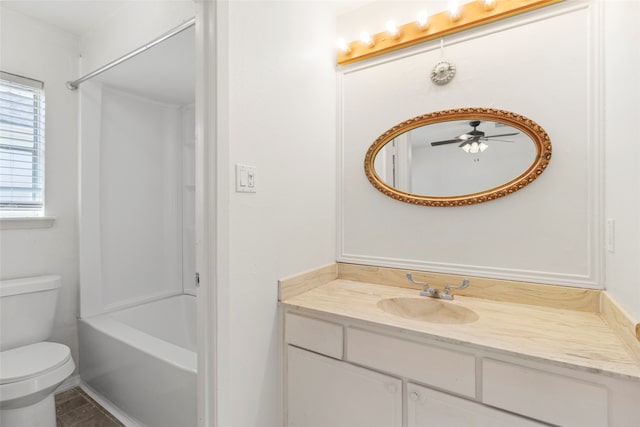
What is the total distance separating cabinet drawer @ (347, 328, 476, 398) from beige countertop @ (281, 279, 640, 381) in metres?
0.06

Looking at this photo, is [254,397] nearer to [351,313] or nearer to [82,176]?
[351,313]

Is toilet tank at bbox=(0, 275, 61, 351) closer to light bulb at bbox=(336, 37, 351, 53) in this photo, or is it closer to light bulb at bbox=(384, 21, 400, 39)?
light bulb at bbox=(336, 37, 351, 53)

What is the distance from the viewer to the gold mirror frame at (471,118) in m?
1.32

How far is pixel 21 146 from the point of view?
73.1 inches

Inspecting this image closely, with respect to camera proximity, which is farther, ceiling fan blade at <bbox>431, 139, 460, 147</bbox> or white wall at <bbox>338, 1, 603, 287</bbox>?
ceiling fan blade at <bbox>431, 139, 460, 147</bbox>

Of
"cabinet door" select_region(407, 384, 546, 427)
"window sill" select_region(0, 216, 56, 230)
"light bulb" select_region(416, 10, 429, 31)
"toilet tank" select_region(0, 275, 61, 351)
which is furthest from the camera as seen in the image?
"window sill" select_region(0, 216, 56, 230)

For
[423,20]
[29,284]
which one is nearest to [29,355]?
[29,284]

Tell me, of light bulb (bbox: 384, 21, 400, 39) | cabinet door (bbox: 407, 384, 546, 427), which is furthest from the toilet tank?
light bulb (bbox: 384, 21, 400, 39)

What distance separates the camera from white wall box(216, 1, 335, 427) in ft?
3.74

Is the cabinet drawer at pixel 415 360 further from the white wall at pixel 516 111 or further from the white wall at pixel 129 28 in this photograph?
the white wall at pixel 129 28

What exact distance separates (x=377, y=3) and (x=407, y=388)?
194 cm

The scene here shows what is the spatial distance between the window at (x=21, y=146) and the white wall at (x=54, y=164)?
43 millimetres

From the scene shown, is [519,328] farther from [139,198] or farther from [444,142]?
[139,198]

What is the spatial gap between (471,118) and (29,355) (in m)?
2.59
